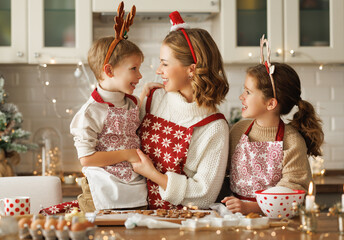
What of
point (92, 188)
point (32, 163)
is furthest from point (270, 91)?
point (32, 163)

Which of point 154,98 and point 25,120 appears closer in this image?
point 154,98

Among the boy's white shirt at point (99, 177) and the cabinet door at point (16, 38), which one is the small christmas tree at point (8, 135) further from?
the boy's white shirt at point (99, 177)

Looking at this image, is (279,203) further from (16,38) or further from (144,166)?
(16,38)

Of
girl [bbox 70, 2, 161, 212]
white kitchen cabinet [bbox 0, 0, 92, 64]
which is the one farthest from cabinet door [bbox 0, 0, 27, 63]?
girl [bbox 70, 2, 161, 212]

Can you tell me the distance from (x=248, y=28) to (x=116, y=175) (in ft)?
5.39

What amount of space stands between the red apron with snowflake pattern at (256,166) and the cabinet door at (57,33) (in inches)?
57.0

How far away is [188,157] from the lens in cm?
203

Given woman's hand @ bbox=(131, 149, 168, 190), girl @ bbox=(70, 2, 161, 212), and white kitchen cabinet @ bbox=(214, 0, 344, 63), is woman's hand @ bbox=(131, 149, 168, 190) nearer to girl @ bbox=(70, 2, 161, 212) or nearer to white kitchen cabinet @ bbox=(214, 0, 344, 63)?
girl @ bbox=(70, 2, 161, 212)

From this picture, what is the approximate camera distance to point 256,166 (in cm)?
200

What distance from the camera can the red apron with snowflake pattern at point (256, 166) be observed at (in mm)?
1981

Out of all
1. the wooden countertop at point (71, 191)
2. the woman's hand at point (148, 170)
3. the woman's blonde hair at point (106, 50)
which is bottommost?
the wooden countertop at point (71, 191)

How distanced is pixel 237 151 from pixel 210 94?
0.85 feet

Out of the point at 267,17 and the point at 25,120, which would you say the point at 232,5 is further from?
the point at 25,120

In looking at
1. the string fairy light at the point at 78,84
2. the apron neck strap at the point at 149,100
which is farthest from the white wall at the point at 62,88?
the apron neck strap at the point at 149,100
